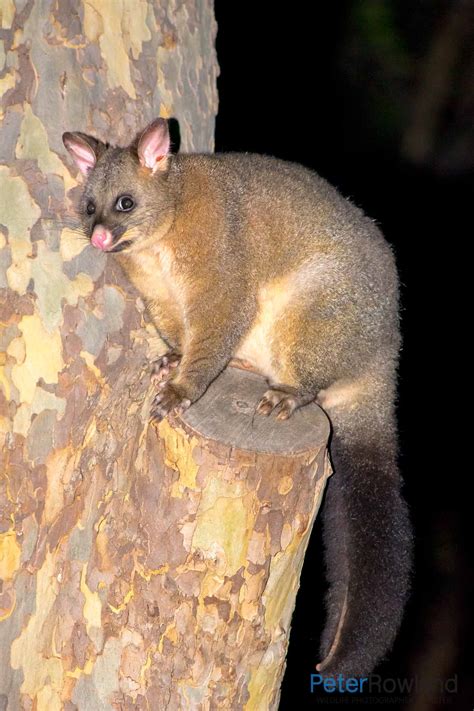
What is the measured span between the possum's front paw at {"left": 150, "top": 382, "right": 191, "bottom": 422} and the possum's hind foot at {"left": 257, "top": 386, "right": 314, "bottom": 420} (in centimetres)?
31

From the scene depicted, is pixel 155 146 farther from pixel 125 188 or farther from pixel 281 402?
pixel 281 402

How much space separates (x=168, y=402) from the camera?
3295 millimetres

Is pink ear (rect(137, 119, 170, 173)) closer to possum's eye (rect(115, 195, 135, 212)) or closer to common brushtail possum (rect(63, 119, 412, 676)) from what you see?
common brushtail possum (rect(63, 119, 412, 676))

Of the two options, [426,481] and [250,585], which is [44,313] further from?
[426,481]

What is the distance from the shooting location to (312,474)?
3.16 m

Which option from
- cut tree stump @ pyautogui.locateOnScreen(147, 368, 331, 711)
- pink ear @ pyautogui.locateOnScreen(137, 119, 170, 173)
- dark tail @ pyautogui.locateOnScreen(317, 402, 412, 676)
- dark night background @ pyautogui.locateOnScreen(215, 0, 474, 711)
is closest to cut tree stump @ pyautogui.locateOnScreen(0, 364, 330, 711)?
cut tree stump @ pyautogui.locateOnScreen(147, 368, 331, 711)

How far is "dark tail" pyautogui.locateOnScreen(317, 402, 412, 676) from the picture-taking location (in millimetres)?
3611

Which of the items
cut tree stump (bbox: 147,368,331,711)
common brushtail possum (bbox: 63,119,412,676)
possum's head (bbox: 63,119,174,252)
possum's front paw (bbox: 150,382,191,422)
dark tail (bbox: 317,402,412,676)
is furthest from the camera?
common brushtail possum (bbox: 63,119,412,676)

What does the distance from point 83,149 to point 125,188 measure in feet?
1.67

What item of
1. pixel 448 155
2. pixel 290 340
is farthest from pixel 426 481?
pixel 290 340

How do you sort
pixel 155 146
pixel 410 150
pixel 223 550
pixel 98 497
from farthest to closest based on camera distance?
pixel 410 150 < pixel 155 146 < pixel 98 497 < pixel 223 550

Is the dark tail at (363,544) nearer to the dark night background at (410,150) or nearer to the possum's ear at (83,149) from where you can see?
the possum's ear at (83,149)

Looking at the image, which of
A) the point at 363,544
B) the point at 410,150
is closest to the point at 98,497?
the point at 363,544

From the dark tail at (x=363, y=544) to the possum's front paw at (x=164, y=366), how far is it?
851mm
